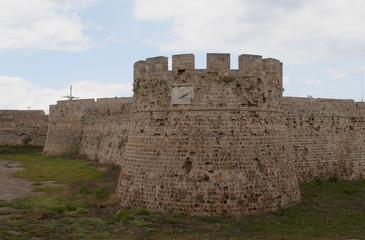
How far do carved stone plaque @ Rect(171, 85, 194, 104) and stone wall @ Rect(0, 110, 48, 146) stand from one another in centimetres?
2797

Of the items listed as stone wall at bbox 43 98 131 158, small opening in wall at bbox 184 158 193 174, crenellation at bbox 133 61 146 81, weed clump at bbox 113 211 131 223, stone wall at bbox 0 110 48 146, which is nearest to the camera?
weed clump at bbox 113 211 131 223

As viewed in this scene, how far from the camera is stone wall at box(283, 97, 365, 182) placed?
1706 centimetres

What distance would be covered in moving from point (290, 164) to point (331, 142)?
6632mm

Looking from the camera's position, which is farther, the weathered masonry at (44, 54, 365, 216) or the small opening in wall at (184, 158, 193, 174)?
the small opening in wall at (184, 158, 193, 174)

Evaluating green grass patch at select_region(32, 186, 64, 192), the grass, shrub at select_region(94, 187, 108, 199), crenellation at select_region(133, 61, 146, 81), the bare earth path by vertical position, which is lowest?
the bare earth path

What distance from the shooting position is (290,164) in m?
12.7

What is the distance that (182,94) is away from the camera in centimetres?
1148

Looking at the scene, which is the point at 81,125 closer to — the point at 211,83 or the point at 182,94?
the point at 182,94

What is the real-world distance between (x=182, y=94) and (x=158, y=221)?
4.18 meters

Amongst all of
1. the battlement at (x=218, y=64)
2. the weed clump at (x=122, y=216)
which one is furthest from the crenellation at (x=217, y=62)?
the weed clump at (x=122, y=216)

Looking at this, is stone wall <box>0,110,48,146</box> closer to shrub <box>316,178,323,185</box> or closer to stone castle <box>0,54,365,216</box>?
stone castle <box>0,54,365,216</box>

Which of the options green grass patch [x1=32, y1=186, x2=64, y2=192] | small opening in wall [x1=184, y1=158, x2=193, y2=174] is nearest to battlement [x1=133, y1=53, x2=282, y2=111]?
small opening in wall [x1=184, y1=158, x2=193, y2=174]

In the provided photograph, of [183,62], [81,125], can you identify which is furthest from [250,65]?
[81,125]

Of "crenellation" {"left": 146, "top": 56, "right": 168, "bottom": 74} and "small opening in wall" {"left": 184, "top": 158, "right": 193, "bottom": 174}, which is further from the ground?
"crenellation" {"left": 146, "top": 56, "right": 168, "bottom": 74}
